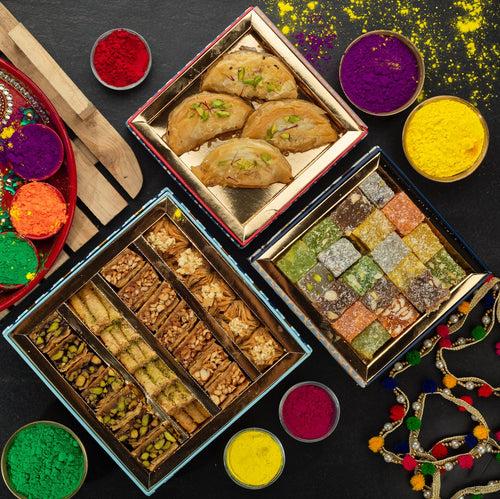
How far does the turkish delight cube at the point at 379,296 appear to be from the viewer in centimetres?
446

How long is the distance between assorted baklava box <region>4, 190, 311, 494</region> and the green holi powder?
0.31 metres

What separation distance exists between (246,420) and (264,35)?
2.74 metres

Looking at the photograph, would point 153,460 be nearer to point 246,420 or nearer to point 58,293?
point 246,420

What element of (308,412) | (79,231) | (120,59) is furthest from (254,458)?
(120,59)

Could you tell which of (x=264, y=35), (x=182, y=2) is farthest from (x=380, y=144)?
(x=182, y=2)

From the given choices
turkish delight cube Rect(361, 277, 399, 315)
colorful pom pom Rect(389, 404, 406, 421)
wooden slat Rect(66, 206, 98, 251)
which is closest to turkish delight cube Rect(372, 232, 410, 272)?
turkish delight cube Rect(361, 277, 399, 315)

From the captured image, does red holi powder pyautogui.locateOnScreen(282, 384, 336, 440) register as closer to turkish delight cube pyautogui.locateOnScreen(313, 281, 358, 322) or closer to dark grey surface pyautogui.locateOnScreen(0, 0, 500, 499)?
dark grey surface pyautogui.locateOnScreen(0, 0, 500, 499)

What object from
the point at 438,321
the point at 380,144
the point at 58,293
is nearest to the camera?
the point at 58,293

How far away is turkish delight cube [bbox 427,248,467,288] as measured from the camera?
4480 millimetres

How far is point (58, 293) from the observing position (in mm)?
4180

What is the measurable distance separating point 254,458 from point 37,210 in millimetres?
2270

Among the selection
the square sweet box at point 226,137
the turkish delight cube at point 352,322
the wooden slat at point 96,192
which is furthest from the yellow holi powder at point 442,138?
the wooden slat at point 96,192

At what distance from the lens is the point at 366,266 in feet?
14.6

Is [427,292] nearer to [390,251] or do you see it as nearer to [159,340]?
[390,251]
